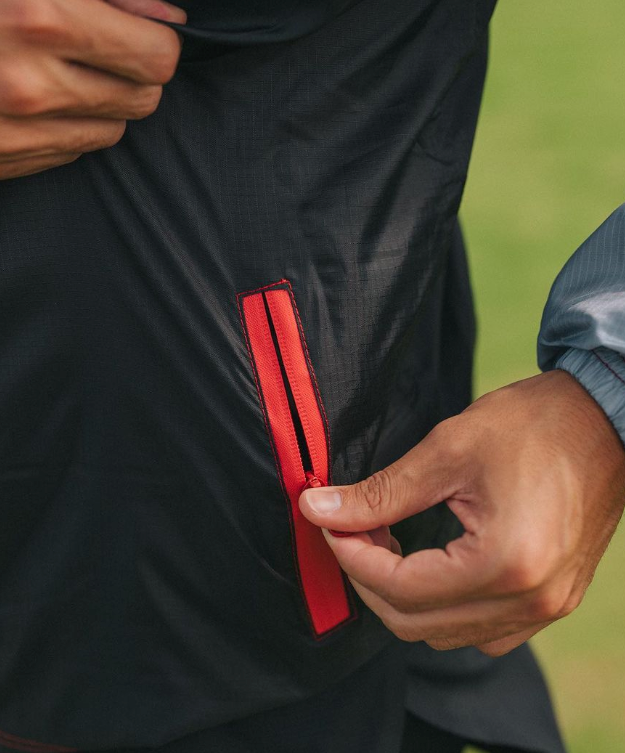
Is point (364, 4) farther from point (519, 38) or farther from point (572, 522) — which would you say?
point (519, 38)

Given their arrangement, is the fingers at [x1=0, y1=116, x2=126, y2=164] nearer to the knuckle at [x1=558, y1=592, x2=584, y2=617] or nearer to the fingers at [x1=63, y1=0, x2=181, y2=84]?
the fingers at [x1=63, y1=0, x2=181, y2=84]

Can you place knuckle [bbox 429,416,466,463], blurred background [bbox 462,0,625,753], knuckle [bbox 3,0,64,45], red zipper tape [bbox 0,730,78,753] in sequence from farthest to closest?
blurred background [bbox 462,0,625,753]
red zipper tape [bbox 0,730,78,753]
knuckle [bbox 429,416,466,463]
knuckle [bbox 3,0,64,45]

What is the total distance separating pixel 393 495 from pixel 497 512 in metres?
0.11

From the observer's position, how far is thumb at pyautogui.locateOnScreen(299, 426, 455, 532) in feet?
2.42

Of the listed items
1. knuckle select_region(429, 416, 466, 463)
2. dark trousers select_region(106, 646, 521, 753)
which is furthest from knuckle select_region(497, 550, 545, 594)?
dark trousers select_region(106, 646, 521, 753)

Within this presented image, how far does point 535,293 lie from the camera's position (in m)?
2.47

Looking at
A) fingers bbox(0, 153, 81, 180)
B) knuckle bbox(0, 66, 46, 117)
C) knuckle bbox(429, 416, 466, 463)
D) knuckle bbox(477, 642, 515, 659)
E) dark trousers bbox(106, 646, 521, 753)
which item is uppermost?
knuckle bbox(0, 66, 46, 117)

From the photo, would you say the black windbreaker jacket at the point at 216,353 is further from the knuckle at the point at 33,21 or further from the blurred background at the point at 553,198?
the blurred background at the point at 553,198

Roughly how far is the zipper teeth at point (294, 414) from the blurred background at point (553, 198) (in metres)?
1.18

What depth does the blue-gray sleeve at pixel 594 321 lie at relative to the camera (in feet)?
2.27

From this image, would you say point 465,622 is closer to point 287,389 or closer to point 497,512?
point 497,512

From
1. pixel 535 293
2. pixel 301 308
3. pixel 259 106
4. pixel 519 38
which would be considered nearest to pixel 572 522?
pixel 301 308

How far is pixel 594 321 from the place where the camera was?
697mm

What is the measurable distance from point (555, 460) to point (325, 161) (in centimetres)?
32
